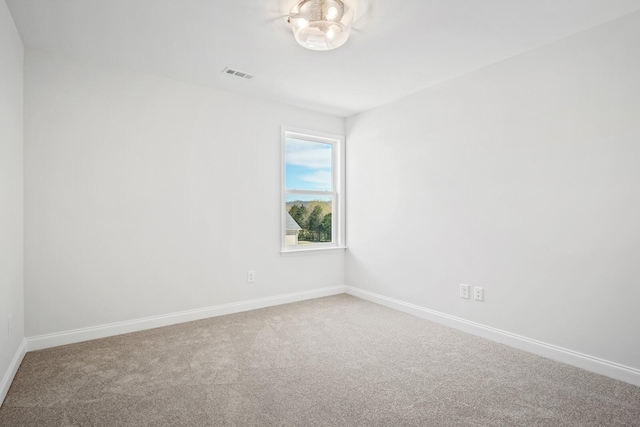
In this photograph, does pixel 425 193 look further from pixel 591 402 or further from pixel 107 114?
pixel 107 114

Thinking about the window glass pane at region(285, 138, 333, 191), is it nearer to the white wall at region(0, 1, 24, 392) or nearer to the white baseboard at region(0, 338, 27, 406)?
the white wall at region(0, 1, 24, 392)

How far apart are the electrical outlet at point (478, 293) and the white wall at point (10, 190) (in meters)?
3.40

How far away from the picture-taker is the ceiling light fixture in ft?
6.97

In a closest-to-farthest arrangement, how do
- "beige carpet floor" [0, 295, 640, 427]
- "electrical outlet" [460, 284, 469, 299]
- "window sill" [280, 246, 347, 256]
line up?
1. "beige carpet floor" [0, 295, 640, 427]
2. "electrical outlet" [460, 284, 469, 299]
3. "window sill" [280, 246, 347, 256]

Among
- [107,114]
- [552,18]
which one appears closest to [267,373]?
[107,114]

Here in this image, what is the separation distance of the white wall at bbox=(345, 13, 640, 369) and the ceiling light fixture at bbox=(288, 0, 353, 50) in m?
1.49

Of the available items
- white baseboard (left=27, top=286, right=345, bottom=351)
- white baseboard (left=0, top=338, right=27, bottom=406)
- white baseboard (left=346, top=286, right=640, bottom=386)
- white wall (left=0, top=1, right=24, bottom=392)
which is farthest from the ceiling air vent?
white baseboard (left=346, top=286, right=640, bottom=386)

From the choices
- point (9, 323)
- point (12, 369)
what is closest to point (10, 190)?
point (9, 323)

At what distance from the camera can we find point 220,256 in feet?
12.0

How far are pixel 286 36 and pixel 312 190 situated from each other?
7.00ft

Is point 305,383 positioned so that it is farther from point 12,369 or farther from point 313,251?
point 313,251

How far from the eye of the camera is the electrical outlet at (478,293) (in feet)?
10.1

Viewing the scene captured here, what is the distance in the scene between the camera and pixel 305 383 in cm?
220

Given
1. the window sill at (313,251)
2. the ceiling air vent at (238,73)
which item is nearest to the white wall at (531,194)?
the window sill at (313,251)
